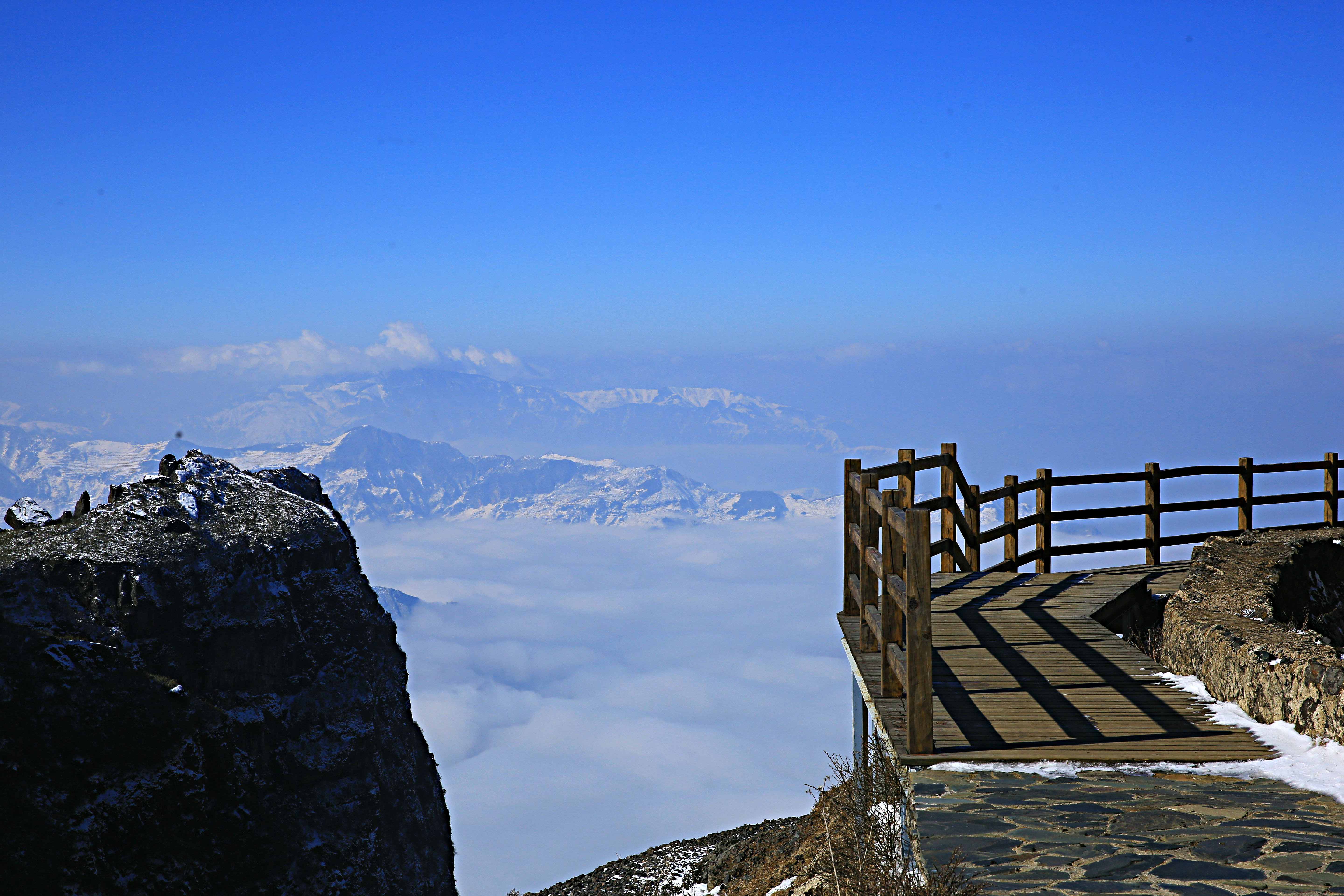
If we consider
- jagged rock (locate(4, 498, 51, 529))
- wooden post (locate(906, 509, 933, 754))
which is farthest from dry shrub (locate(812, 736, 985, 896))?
jagged rock (locate(4, 498, 51, 529))

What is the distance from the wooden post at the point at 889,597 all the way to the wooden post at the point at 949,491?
488 cm

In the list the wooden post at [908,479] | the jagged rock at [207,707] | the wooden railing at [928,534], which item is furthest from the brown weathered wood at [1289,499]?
the jagged rock at [207,707]

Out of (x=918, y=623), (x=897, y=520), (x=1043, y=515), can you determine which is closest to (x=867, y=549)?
(x=897, y=520)

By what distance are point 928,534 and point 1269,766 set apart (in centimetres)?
270

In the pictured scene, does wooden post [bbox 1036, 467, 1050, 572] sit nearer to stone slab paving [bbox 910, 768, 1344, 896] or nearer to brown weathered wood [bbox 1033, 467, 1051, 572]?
brown weathered wood [bbox 1033, 467, 1051, 572]

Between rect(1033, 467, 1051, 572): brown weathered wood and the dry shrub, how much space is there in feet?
22.3

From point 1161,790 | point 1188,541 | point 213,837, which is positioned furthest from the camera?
point 213,837

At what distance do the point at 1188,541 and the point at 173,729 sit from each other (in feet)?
84.0

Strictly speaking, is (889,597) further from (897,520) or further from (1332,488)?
(1332,488)

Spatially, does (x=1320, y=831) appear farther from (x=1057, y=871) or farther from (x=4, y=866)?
(x=4, y=866)

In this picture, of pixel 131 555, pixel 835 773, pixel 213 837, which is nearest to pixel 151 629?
pixel 131 555

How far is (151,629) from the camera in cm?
2805

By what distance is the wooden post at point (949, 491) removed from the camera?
38.4 ft

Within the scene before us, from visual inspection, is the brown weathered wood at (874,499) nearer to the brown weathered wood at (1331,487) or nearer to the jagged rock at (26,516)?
the brown weathered wood at (1331,487)
